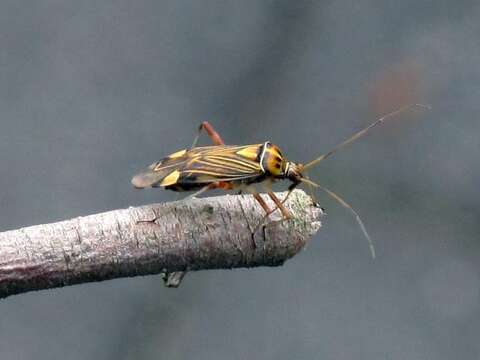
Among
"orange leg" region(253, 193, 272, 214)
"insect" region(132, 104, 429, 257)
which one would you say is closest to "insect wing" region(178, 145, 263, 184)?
"insect" region(132, 104, 429, 257)

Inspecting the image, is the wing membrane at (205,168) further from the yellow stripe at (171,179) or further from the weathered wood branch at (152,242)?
the weathered wood branch at (152,242)

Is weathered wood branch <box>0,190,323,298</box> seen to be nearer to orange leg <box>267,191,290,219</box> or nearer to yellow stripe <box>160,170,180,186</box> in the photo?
orange leg <box>267,191,290,219</box>

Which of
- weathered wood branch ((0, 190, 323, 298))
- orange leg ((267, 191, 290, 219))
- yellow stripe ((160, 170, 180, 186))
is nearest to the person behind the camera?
weathered wood branch ((0, 190, 323, 298))

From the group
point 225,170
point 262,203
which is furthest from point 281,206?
point 225,170

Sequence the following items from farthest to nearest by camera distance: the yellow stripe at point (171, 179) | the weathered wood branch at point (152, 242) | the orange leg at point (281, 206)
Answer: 1. the yellow stripe at point (171, 179)
2. the orange leg at point (281, 206)
3. the weathered wood branch at point (152, 242)

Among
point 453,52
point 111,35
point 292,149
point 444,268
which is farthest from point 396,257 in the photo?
point 111,35

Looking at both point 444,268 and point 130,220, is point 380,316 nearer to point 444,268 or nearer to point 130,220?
point 444,268

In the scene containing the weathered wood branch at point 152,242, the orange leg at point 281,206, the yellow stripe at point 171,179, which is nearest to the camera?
the weathered wood branch at point 152,242

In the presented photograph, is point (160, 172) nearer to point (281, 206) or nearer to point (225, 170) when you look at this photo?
point (225, 170)

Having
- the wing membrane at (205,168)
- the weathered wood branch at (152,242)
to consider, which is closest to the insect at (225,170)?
the wing membrane at (205,168)
